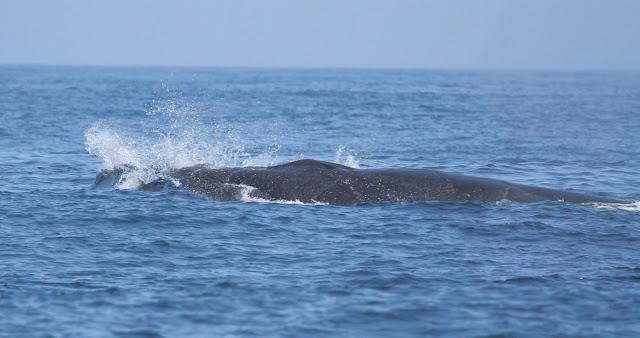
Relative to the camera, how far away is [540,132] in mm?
42594

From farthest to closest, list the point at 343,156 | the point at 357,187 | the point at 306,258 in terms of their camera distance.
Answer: the point at 343,156, the point at 357,187, the point at 306,258

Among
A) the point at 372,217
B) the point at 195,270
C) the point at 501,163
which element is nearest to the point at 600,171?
the point at 501,163

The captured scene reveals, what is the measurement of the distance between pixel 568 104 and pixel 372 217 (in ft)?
167

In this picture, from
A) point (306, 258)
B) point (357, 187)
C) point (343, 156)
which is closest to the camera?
point (306, 258)

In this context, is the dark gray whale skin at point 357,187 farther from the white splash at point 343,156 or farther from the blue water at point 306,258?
the white splash at point 343,156

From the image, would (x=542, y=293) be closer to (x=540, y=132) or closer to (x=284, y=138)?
(x=284, y=138)

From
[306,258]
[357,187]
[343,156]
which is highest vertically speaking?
[357,187]

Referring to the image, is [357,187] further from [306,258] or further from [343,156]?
[343,156]

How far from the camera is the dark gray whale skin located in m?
20.8

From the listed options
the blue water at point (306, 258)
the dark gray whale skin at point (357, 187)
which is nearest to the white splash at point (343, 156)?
the blue water at point (306, 258)

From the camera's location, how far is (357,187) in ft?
68.9

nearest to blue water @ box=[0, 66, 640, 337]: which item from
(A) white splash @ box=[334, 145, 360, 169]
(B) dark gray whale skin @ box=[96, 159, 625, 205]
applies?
(B) dark gray whale skin @ box=[96, 159, 625, 205]

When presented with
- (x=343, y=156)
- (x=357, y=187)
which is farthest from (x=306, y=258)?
(x=343, y=156)

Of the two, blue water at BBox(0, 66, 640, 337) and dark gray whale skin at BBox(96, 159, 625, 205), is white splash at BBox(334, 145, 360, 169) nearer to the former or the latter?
blue water at BBox(0, 66, 640, 337)
